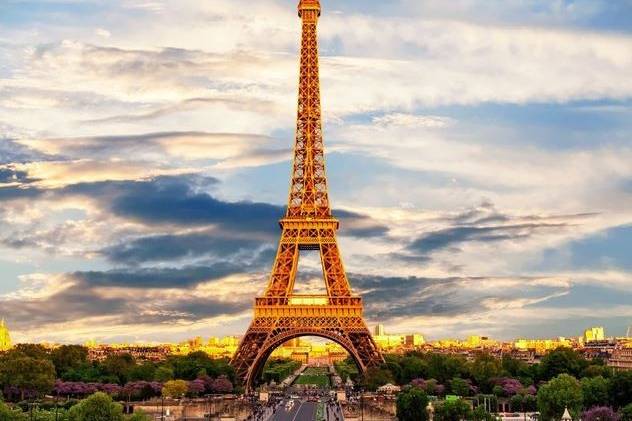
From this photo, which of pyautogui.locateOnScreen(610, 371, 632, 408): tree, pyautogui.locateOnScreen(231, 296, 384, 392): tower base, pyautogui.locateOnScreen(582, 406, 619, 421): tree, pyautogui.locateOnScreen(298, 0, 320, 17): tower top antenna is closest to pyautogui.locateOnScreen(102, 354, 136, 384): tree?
pyautogui.locateOnScreen(231, 296, 384, 392): tower base

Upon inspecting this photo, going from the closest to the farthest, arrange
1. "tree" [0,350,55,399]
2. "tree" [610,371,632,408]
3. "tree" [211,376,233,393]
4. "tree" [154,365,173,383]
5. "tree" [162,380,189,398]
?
→ "tree" [610,371,632,408]
"tree" [0,350,55,399]
"tree" [162,380,189,398]
"tree" [211,376,233,393]
"tree" [154,365,173,383]

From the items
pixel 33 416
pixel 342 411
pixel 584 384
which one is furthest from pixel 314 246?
pixel 33 416

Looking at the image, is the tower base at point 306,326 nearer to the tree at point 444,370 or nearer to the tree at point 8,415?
the tree at point 444,370

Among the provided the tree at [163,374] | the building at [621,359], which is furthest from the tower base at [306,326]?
the building at [621,359]

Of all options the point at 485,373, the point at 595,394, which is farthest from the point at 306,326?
the point at 595,394

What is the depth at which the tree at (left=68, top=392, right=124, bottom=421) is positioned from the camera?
188 ft

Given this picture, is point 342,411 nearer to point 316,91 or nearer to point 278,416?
point 278,416

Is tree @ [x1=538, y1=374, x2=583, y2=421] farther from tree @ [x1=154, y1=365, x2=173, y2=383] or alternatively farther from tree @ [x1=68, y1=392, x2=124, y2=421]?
tree @ [x1=154, y1=365, x2=173, y2=383]

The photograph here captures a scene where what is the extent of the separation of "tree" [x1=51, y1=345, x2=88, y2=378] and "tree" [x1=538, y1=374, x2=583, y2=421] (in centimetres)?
5511

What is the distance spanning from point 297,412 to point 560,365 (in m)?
28.5

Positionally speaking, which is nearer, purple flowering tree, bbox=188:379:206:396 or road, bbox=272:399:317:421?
→ road, bbox=272:399:317:421

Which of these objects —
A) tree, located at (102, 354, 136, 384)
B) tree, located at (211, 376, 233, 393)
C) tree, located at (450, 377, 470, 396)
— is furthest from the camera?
tree, located at (102, 354, 136, 384)

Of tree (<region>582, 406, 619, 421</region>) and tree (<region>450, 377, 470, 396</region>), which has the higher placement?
tree (<region>450, 377, 470, 396</region>)

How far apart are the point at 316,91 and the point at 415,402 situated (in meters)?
40.7
